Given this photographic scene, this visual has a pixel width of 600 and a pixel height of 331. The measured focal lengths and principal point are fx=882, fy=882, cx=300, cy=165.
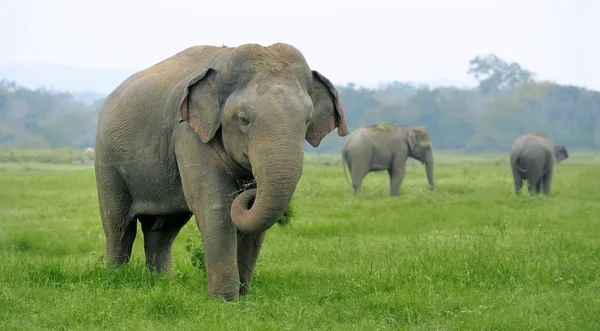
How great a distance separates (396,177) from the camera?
22422 millimetres

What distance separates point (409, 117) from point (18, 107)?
167 ft

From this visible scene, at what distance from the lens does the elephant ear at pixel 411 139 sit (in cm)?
2394

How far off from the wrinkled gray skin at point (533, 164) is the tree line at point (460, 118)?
229ft

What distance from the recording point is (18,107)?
4483 inches

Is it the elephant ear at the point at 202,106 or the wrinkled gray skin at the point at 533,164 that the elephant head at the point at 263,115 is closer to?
the elephant ear at the point at 202,106

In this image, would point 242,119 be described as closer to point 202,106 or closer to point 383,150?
point 202,106

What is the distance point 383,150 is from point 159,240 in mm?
15650

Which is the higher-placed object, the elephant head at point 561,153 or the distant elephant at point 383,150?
the distant elephant at point 383,150

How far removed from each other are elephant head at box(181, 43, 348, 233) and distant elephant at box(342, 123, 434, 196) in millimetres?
15930

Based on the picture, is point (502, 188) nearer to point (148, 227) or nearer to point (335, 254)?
point (335, 254)

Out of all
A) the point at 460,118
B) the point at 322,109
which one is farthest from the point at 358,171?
the point at 460,118

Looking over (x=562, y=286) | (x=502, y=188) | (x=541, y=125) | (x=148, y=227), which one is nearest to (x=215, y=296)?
(x=148, y=227)

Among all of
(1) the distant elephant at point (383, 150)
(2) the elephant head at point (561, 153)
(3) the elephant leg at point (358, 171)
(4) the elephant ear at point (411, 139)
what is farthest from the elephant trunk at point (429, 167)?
(2) the elephant head at point (561, 153)

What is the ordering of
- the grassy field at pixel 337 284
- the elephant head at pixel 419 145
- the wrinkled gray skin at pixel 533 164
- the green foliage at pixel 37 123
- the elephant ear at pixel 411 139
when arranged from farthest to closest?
1. the green foliage at pixel 37 123
2. the elephant head at pixel 419 145
3. the elephant ear at pixel 411 139
4. the wrinkled gray skin at pixel 533 164
5. the grassy field at pixel 337 284
